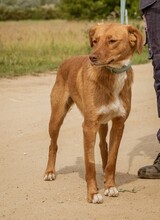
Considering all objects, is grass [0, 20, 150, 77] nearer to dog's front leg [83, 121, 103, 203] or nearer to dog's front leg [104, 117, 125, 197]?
dog's front leg [104, 117, 125, 197]

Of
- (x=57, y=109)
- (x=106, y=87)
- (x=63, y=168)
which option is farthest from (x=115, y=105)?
(x=63, y=168)

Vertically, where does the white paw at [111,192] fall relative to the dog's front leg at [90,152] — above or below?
below

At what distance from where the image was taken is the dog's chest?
494 cm

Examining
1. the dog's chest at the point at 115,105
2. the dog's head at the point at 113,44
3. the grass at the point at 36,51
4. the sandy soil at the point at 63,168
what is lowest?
the grass at the point at 36,51

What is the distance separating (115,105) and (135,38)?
59 centimetres

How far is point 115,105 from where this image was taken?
4.96m

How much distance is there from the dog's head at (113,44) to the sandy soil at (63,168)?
1.19m

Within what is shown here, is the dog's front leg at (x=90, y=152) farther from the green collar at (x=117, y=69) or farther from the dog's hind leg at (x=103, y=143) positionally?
the dog's hind leg at (x=103, y=143)

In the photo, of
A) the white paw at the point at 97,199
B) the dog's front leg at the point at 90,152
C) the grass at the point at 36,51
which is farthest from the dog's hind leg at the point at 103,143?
the grass at the point at 36,51

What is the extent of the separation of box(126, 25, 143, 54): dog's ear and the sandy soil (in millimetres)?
1296

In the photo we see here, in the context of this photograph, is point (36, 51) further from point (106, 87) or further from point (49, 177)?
point (106, 87)

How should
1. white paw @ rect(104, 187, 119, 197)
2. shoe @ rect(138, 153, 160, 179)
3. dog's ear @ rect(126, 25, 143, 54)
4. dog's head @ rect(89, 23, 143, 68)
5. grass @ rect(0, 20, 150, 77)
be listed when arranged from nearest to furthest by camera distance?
dog's head @ rect(89, 23, 143, 68) < dog's ear @ rect(126, 25, 143, 54) < white paw @ rect(104, 187, 119, 197) < shoe @ rect(138, 153, 160, 179) < grass @ rect(0, 20, 150, 77)

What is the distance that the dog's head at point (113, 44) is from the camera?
468 cm

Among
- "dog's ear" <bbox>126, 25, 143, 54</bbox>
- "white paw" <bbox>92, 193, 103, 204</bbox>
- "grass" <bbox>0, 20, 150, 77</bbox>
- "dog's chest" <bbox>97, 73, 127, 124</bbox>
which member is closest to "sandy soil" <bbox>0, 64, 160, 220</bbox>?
"white paw" <bbox>92, 193, 103, 204</bbox>
